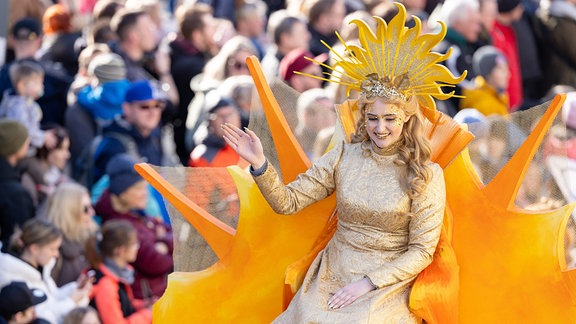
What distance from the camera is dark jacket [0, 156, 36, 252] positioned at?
32.8 ft

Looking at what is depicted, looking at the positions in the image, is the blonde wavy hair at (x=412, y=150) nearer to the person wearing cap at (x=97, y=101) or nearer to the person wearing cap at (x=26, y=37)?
the person wearing cap at (x=97, y=101)

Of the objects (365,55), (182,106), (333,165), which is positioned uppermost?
(365,55)

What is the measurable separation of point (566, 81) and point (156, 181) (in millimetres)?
6611

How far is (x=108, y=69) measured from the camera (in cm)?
1116

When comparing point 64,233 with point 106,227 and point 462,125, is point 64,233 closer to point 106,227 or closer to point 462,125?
point 106,227

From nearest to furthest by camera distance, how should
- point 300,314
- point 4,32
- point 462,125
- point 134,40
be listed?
point 300,314 → point 462,125 → point 4,32 → point 134,40

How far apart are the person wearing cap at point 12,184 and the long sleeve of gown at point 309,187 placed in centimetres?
284

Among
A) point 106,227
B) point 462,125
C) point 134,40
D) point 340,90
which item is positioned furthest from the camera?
point 134,40

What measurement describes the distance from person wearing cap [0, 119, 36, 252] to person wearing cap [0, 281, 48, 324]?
0.89m

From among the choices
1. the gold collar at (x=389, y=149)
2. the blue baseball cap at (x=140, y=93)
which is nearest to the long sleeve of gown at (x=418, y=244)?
the gold collar at (x=389, y=149)

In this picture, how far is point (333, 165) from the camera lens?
7531mm

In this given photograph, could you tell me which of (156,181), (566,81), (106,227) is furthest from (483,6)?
(156,181)

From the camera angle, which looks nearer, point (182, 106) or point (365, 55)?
point (365, 55)

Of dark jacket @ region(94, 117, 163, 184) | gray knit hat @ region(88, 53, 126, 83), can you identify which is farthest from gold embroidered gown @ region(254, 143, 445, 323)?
gray knit hat @ region(88, 53, 126, 83)
